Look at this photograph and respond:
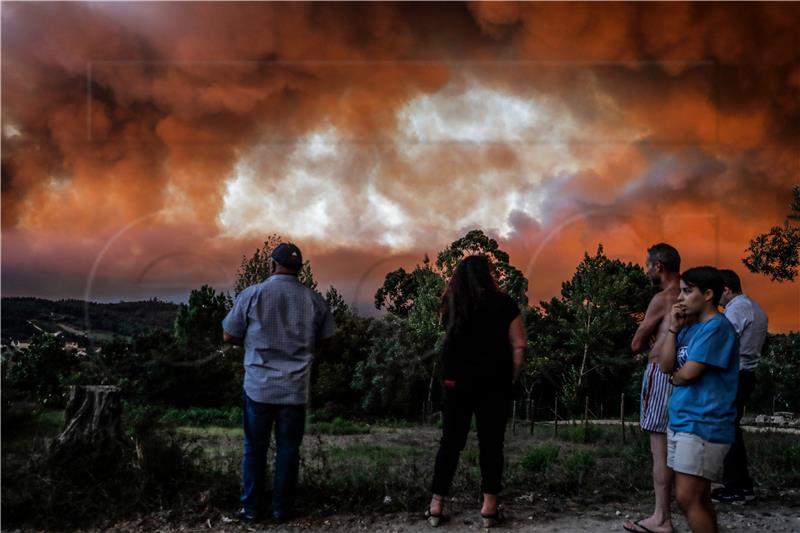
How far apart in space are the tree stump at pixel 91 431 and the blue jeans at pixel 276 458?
104 centimetres

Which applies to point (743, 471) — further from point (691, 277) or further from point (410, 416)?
point (410, 416)

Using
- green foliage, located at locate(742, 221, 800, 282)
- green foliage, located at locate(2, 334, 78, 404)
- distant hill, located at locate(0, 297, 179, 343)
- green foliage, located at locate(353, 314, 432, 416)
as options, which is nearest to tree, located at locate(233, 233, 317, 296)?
distant hill, located at locate(0, 297, 179, 343)

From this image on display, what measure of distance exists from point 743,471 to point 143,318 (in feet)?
55.8

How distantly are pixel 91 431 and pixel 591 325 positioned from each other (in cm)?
2787

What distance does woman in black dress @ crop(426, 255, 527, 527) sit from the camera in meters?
3.99

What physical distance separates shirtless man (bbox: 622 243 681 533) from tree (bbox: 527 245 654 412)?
24.1 m

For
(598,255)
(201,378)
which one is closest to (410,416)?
(201,378)

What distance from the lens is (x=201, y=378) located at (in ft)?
76.0

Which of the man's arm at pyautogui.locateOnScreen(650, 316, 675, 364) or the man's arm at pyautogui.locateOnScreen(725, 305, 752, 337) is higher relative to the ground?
the man's arm at pyautogui.locateOnScreen(725, 305, 752, 337)

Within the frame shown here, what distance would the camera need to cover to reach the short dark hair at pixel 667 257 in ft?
13.0

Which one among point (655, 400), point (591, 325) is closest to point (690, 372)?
point (655, 400)

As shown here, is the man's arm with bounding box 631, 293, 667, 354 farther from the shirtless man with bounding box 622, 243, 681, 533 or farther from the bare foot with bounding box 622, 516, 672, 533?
the bare foot with bounding box 622, 516, 672, 533

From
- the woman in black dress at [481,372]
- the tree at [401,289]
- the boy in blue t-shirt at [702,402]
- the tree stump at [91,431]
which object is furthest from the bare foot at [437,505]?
the tree at [401,289]

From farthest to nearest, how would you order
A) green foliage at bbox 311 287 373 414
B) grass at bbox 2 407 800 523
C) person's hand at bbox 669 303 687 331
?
green foliage at bbox 311 287 373 414 → grass at bbox 2 407 800 523 → person's hand at bbox 669 303 687 331
